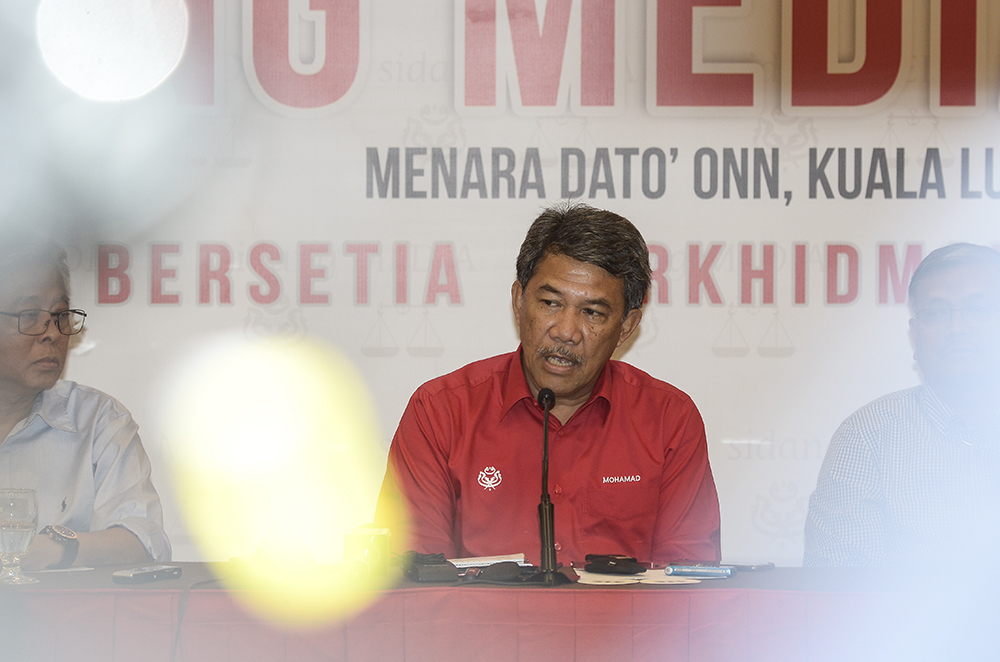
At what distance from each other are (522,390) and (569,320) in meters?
0.23

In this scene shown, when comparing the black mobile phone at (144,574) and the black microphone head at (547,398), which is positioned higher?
the black microphone head at (547,398)

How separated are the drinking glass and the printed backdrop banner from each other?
1.21 metres

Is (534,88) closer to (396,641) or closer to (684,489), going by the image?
(684,489)

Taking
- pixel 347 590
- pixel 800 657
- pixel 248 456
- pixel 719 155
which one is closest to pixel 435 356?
pixel 248 456

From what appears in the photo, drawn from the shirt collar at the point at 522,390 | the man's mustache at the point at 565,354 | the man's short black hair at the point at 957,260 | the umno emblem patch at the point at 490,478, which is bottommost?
the umno emblem patch at the point at 490,478

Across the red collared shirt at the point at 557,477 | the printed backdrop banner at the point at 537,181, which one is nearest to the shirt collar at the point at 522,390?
the red collared shirt at the point at 557,477

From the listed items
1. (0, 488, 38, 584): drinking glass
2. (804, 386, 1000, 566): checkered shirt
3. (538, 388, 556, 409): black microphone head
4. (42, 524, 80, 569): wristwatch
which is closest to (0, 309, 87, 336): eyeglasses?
(42, 524, 80, 569): wristwatch

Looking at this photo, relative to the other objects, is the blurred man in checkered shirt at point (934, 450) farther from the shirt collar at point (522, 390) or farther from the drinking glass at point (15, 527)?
the drinking glass at point (15, 527)

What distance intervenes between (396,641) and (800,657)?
0.63 meters

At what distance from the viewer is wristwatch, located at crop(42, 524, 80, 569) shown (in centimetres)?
174

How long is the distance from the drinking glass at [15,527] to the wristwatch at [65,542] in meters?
0.15

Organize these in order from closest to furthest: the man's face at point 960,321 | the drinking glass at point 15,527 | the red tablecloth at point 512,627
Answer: the red tablecloth at point 512,627 < the drinking glass at point 15,527 < the man's face at point 960,321

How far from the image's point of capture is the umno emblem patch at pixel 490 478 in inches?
86.0

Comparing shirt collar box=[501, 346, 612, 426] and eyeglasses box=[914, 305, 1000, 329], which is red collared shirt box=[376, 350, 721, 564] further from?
eyeglasses box=[914, 305, 1000, 329]
